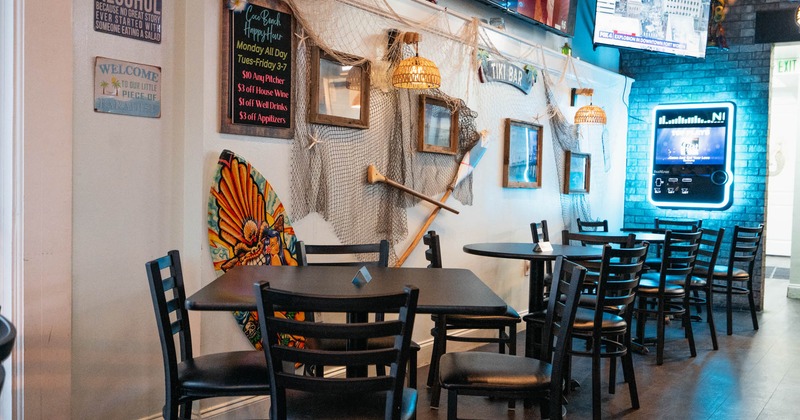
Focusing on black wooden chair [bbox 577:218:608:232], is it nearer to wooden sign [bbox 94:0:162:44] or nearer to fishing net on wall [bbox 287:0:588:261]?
fishing net on wall [bbox 287:0:588:261]

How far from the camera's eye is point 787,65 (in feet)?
30.8

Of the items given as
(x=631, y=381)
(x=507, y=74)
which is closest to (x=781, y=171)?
(x=507, y=74)

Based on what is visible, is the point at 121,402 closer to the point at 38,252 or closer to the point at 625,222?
the point at 38,252

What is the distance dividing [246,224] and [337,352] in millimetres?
1649

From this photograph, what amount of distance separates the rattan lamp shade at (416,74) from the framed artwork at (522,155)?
166cm

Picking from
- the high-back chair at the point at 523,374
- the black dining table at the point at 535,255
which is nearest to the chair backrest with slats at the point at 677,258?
the black dining table at the point at 535,255

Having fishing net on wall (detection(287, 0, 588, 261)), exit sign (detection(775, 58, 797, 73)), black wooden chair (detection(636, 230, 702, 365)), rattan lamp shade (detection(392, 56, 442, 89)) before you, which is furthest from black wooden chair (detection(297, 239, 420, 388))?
exit sign (detection(775, 58, 797, 73))

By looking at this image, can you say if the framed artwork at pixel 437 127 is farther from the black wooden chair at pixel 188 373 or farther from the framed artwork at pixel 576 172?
the black wooden chair at pixel 188 373

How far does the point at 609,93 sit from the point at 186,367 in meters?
6.01

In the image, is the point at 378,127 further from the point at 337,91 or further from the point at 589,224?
the point at 589,224

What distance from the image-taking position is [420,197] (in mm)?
4562

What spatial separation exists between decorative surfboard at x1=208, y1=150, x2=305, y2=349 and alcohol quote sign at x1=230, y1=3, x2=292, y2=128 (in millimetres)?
260

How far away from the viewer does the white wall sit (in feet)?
9.31

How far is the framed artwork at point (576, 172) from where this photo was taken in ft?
21.9
